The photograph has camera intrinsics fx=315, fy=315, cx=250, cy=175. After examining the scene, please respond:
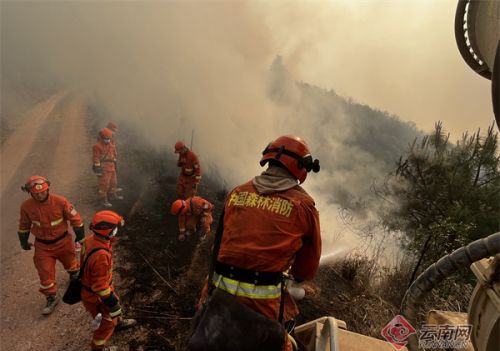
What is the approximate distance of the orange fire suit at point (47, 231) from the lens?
484 centimetres

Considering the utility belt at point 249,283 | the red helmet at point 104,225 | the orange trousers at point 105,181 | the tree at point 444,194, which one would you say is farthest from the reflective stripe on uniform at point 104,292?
the tree at point 444,194

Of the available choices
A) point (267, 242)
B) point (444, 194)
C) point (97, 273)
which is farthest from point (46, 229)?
point (444, 194)

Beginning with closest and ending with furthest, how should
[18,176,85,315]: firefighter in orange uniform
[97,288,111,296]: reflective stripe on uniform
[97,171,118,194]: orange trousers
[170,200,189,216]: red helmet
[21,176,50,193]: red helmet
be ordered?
[97,288,111,296]: reflective stripe on uniform → [21,176,50,193]: red helmet → [18,176,85,315]: firefighter in orange uniform → [170,200,189,216]: red helmet → [97,171,118,194]: orange trousers

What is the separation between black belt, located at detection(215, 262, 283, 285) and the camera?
213 centimetres

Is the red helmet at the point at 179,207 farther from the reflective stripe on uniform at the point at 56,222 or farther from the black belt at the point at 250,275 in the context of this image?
the black belt at the point at 250,275

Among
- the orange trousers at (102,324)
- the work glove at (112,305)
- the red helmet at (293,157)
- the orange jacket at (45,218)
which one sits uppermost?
the red helmet at (293,157)

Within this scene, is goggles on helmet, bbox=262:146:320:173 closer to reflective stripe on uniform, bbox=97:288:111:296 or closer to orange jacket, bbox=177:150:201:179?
reflective stripe on uniform, bbox=97:288:111:296

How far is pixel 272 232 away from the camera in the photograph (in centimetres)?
216

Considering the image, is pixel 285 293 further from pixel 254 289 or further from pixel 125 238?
pixel 125 238

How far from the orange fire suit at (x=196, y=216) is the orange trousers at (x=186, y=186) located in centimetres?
122

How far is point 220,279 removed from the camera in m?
2.20

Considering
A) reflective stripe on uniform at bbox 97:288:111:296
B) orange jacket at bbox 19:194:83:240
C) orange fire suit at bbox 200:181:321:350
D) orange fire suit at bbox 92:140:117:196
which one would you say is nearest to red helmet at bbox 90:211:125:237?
reflective stripe on uniform at bbox 97:288:111:296

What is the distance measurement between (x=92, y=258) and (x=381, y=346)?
3201 mm

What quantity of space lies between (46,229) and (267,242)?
4236mm
